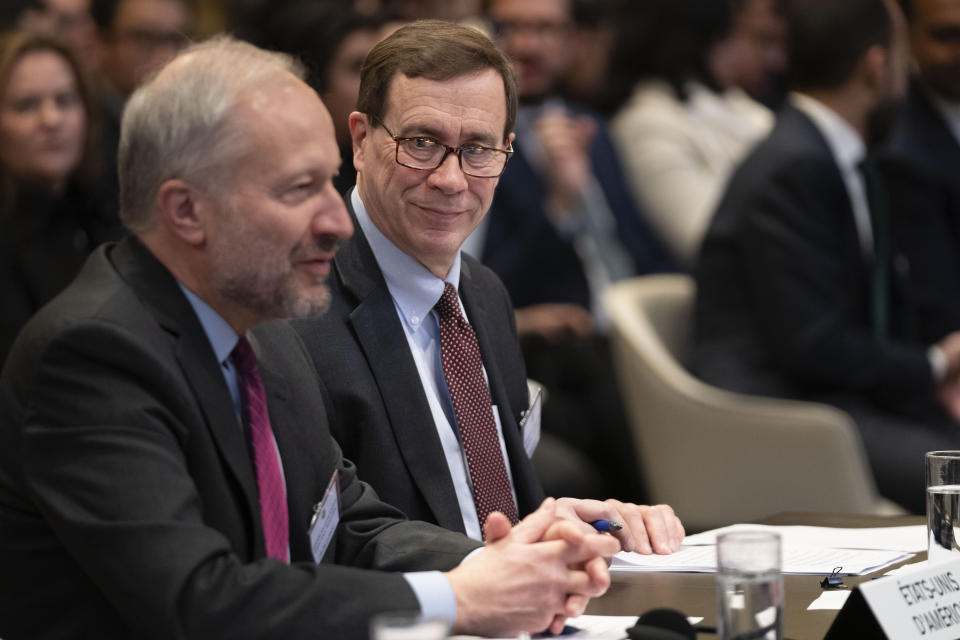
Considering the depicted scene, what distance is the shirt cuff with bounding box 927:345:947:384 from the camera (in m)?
4.14

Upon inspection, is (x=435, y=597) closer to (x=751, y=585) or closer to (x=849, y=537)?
(x=751, y=585)

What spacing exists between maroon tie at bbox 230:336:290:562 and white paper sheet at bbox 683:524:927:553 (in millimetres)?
827

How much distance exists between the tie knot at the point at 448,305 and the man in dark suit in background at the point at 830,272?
1.77 m

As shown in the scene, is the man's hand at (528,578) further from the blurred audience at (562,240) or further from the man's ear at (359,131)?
the blurred audience at (562,240)

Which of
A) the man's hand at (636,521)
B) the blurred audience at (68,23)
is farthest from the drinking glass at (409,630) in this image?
the blurred audience at (68,23)

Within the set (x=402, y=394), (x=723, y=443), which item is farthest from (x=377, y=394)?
(x=723, y=443)

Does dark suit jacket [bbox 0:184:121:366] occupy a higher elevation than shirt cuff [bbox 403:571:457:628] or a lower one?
higher

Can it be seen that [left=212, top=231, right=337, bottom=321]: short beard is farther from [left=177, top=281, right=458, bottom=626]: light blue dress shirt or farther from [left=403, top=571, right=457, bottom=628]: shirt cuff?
[left=403, top=571, right=457, bottom=628]: shirt cuff

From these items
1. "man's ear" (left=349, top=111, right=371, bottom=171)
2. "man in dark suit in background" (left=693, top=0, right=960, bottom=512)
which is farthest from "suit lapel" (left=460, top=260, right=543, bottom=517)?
"man in dark suit in background" (left=693, top=0, right=960, bottom=512)

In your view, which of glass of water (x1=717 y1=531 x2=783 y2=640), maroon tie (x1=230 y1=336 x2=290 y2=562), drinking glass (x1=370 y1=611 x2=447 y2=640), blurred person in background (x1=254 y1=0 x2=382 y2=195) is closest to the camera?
drinking glass (x1=370 y1=611 x2=447 y2=640)

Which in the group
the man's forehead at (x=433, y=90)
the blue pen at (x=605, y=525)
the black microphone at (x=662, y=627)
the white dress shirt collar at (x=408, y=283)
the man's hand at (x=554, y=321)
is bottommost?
the man's hand at (x=554, y=321)

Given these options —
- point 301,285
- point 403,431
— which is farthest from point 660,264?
point 301,285

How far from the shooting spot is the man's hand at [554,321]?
496cm

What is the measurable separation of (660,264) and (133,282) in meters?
4.31
